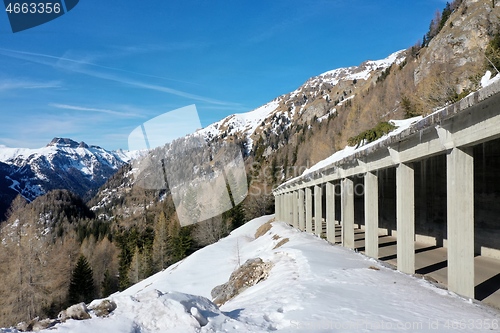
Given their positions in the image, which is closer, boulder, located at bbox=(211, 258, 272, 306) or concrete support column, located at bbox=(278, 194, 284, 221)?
boulder, located at bbox=(211, 258, 272, 306)

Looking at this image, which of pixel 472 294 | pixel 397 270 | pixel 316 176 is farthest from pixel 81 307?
pixel 316 176

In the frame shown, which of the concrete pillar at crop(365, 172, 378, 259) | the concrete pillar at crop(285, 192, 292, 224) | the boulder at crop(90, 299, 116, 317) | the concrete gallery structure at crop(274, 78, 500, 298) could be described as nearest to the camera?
the boulder at crop(90, 299, 116, 317)

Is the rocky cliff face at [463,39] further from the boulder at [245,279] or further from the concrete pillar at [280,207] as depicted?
the boulder at [245,279]

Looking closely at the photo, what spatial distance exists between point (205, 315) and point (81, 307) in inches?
59.5

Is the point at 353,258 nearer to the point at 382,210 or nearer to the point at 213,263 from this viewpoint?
the point at 382,210

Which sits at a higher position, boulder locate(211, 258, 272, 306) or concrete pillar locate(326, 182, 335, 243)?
concrete pillar locate(326, 182, 335, 243)

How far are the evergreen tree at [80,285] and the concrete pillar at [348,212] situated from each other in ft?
121

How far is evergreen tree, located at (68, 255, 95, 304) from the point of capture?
4038 centimetres

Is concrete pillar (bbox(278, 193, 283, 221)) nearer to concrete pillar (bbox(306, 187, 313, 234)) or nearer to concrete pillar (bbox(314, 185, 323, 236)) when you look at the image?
concrete pillar (bbox(306, 187, 313, 234))

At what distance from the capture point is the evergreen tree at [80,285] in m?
40.4

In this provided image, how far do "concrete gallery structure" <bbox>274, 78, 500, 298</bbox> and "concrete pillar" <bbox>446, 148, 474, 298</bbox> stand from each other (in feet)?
0.05

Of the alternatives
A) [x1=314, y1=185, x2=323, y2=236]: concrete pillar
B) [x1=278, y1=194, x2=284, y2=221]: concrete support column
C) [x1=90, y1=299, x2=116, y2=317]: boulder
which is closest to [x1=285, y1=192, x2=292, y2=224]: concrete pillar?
[x1=278, y1=194, x2=284, y2=221]: concrete support column

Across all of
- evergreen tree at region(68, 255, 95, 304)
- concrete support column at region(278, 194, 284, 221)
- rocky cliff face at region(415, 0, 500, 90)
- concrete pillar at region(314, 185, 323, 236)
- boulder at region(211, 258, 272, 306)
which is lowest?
evergreen tree at region(68, 255, 95, 304)

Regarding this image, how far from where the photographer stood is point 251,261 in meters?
11.5
